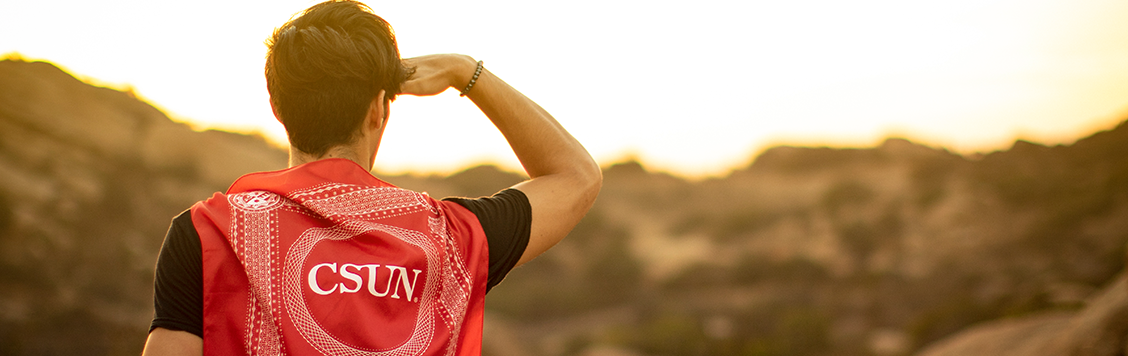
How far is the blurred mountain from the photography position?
10.9m

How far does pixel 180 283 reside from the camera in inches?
42.4

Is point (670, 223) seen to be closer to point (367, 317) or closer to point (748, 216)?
point (748, 216)

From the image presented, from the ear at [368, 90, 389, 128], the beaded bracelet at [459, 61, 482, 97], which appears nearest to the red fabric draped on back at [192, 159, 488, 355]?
the ear at [368, 90, 389, 128]

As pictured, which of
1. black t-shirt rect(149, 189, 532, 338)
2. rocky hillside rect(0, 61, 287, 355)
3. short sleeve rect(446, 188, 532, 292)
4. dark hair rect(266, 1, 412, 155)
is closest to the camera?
black t-shirt rect(149, 189, 532, 338)

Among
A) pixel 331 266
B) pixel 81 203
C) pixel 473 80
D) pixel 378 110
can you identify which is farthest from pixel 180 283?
pixel 81 203

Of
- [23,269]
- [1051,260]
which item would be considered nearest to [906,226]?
[1051,260]

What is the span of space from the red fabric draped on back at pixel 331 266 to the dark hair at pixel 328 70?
75 millimetres

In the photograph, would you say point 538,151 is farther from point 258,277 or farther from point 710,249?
point 710,249

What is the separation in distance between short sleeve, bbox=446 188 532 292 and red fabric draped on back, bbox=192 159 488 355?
6 cm

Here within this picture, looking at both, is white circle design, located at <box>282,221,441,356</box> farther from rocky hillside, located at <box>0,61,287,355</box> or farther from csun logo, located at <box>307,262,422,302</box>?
rocky hillside, located at <box>0,61,287,355</box>

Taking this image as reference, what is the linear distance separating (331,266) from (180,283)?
0.75 ft

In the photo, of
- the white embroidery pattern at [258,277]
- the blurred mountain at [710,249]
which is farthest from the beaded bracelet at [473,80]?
the blurred mountain at [710,249]

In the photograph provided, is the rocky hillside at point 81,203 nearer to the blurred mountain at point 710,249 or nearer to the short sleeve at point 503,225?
the blurred mountain at point 710,249

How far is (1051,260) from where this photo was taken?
68.2 feet
